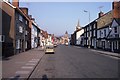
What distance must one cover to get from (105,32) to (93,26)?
15244 millimetres

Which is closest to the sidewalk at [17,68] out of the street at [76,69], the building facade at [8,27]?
the street at [76,69]

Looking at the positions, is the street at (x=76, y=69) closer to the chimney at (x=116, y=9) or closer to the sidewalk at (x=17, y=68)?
the sidewalk at (x=17, y=68)

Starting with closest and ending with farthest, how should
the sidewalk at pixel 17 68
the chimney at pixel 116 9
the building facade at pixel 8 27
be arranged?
the sidewalk at pixel 17 68
the building facade at pixel 8 27
the chimney at pixel 116 9

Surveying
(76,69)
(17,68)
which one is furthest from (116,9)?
(17,68)

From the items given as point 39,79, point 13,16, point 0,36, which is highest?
point 13,16

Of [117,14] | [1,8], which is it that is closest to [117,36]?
[117,14]

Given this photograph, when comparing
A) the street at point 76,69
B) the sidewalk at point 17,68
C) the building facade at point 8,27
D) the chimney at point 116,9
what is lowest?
the street at point 76,69

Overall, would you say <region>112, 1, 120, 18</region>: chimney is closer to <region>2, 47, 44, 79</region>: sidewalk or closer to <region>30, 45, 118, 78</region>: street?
<region>30, 45, 118, 78</region>: street

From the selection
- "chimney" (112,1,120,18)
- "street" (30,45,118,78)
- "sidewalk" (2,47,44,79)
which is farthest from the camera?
"chimney" (112,1,120,18)

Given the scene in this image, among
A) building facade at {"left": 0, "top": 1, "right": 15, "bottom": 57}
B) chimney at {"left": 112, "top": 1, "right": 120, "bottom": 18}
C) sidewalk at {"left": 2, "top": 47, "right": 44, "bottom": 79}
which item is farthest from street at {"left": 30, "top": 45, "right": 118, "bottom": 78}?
chimney at {"left": 112, "top": 1, "right": 120, "bottom": 18}

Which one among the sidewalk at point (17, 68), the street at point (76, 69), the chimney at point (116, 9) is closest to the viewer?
the sidewalk at point (17, 68)

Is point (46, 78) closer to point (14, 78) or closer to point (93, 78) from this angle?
point (14, 78)

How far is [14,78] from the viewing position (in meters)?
12.4

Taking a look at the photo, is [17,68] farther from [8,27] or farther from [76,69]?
[8,27]
